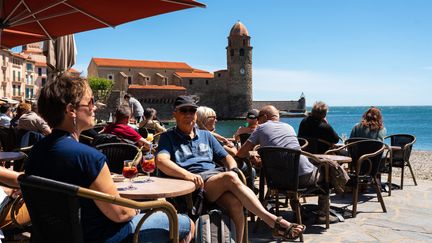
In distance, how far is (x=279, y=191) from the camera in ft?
12.9

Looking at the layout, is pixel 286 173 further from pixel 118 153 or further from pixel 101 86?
pixel 101 86

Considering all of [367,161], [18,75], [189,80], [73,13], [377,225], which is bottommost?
[377,225]

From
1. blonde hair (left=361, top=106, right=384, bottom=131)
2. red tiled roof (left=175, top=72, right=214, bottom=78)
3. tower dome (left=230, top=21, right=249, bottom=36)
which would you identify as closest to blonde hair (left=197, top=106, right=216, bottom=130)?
blonde hair (left=361, top=106, right=384, bottom=131)

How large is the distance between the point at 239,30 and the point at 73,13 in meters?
60.1

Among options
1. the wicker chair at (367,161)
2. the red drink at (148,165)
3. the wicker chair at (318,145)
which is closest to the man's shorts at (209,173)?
the red drink at (148,165)

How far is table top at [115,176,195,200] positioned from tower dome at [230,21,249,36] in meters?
62.3

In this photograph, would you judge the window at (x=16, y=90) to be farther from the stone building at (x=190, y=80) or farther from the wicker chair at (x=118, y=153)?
the wicker chair at (x=118, y=153)

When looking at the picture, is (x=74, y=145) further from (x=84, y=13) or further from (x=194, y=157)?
(x=84, y=13)

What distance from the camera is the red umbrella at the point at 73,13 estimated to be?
452 cm

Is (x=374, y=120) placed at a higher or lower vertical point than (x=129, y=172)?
higher

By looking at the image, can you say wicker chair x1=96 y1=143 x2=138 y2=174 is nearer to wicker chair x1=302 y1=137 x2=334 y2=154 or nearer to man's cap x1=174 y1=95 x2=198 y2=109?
man's cap x1=174 y1=95 x2=198 y2=109

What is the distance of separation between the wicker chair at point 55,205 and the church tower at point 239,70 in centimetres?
6134

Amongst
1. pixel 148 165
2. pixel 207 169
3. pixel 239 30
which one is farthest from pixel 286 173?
pixel 239 30

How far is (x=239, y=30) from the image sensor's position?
63.7 m
